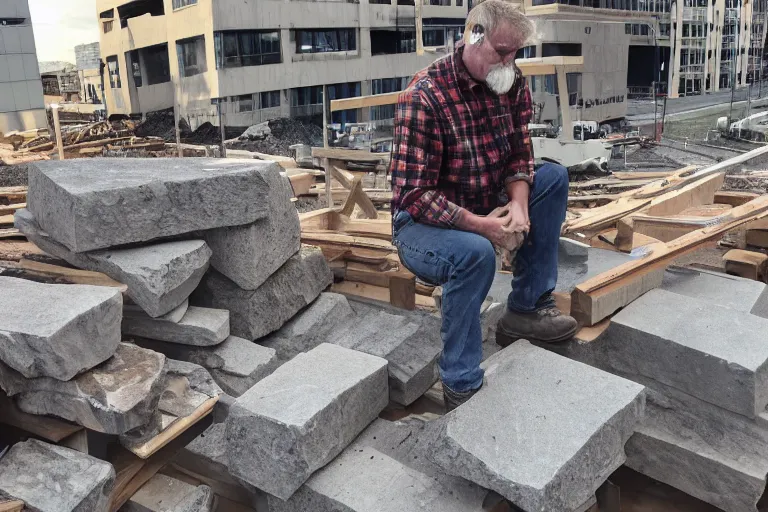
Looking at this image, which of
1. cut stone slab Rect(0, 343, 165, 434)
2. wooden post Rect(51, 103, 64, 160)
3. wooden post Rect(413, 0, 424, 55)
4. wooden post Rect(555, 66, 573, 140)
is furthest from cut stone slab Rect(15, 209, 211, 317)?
wooden post Rect(413, 0, 424, 55)

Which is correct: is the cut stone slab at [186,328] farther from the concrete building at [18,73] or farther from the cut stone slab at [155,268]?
the concrete building at [18,73]

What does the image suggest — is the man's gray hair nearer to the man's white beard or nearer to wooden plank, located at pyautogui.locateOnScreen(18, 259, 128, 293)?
the man's white beard

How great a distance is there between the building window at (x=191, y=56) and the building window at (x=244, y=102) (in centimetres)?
58

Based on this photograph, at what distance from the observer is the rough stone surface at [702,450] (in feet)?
7.93

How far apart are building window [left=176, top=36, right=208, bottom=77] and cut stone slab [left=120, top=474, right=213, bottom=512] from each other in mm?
7222

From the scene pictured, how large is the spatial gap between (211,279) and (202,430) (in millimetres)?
870

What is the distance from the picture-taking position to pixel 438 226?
8.21 feet

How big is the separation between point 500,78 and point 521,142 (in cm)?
33

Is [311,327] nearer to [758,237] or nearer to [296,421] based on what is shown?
[296,421]

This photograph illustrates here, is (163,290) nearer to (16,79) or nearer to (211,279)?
(211,279)

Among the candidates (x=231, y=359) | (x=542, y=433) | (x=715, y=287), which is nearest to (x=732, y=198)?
(x=715, y=287)

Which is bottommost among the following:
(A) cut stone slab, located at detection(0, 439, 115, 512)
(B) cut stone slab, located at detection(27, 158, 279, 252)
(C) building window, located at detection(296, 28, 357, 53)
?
(A) cut stone slab, located at detection(0, 439, 115, 512)

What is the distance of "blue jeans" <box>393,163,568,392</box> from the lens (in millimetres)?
2377

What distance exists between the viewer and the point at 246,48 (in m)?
8.86
